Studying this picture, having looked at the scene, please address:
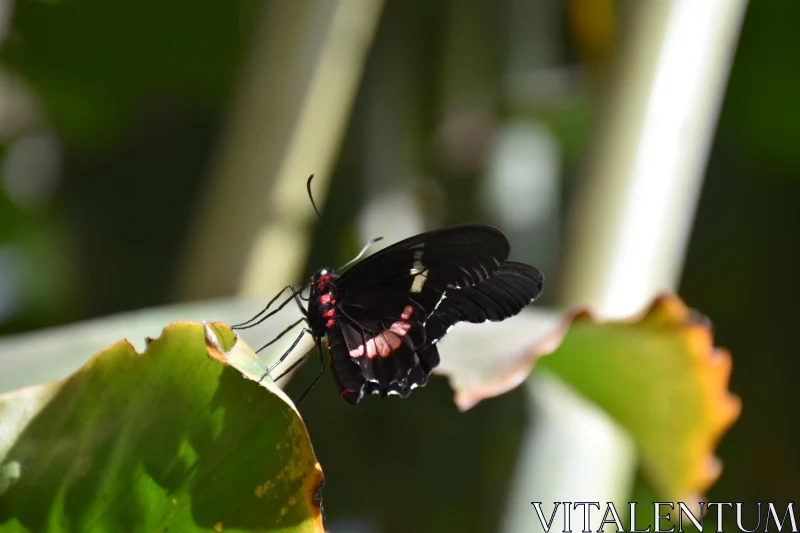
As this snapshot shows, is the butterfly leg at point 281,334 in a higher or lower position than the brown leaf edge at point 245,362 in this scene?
lower

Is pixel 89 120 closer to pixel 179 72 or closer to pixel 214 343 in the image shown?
pixel 179 72

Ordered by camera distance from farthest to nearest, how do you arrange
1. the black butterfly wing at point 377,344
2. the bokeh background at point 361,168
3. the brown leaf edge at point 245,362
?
the bokeh background at point 361,168
the black butterfly wing at point 377,344
the brown leaf edge at point 245,362

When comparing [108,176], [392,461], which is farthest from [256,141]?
[108,176]

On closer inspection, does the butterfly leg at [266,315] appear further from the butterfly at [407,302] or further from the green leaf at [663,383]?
the green leaf at [663,383]

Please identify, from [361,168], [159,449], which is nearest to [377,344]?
[159,449]

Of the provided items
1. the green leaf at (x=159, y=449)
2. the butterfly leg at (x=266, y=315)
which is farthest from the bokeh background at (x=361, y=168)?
the green leaf at (x=159, y=449)

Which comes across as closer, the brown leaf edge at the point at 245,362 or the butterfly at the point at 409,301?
the brown leaf edge at the point at 245,362

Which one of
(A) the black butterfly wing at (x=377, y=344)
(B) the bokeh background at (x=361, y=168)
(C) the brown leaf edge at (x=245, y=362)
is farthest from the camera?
(B) the bokeh background at (x=361, y=168)
